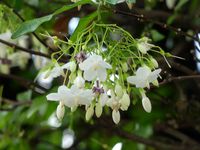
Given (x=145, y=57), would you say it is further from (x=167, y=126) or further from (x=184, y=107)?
(x=167, y=126)

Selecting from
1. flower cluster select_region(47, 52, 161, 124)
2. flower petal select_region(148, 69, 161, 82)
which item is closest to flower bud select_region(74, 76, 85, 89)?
flower cluster select_region(47, 52, 161, 124)

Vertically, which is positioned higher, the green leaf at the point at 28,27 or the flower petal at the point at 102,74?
the green leaf at the point at 28,27

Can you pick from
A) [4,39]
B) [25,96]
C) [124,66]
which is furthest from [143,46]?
[25,96]

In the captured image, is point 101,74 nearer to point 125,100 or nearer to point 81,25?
point 125,100

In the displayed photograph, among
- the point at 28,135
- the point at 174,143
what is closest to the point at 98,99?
the point at 174,143

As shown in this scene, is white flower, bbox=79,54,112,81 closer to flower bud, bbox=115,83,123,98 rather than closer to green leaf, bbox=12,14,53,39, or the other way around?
flower bud, bbox=115,83,123,98

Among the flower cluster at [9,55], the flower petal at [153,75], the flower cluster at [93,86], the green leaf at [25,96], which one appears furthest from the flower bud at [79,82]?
the green leaf at [25,96]

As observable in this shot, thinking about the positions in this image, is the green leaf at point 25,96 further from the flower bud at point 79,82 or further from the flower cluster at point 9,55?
the flower bud at point 79,82
